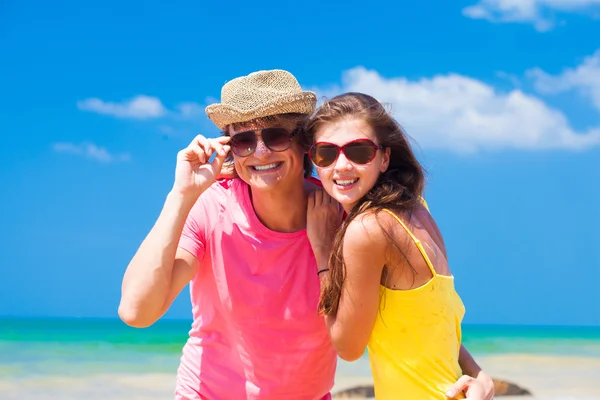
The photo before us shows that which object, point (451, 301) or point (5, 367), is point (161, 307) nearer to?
point (451, 301)

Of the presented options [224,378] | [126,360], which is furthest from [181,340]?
[224,378]

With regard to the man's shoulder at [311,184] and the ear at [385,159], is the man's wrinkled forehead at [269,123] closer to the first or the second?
the man's shoulder at [311,184]

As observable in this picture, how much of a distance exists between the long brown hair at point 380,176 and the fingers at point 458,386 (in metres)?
0.53

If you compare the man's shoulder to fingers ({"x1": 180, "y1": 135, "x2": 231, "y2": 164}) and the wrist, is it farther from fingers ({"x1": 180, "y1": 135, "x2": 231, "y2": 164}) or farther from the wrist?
the wrist

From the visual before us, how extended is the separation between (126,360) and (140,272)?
14.9 meters

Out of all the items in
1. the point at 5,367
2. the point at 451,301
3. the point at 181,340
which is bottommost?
the point at 451,301

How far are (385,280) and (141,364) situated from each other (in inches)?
580

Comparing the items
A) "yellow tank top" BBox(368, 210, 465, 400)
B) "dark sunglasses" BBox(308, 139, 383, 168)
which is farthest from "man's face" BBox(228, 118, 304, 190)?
"yellow tank top" BBox(368, 210, 465, 400)

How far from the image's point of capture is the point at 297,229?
3475 mm

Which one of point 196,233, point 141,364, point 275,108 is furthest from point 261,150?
point 141,364

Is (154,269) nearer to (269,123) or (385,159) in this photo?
(269,123)

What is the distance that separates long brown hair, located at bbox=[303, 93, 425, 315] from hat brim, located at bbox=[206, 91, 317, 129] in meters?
0.17

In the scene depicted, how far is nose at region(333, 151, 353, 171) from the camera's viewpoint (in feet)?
9.50

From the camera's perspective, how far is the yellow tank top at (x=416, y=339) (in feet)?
8.77
